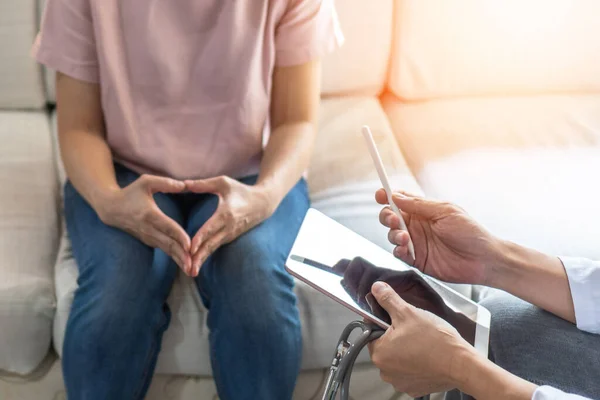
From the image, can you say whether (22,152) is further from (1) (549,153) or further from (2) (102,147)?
(1) (549,153)

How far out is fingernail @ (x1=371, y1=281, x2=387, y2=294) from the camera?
76cm

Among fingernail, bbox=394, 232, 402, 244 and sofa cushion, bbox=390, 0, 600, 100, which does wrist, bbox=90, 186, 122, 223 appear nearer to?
fingernail, bbox=394, 232, 402, 244

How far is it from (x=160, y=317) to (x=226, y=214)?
0.60 ft

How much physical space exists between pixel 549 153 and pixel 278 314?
80 cm

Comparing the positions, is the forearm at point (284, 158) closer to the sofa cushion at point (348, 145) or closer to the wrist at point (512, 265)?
the sofa cushion at point (348, 145)

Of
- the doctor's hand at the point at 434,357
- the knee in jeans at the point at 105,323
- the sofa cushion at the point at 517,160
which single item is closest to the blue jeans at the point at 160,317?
the knee in jeans at the point at 105,323

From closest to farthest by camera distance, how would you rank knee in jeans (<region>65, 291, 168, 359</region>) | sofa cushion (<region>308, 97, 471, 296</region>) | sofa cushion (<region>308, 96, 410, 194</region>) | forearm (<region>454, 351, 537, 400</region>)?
forearm (<region>454, 351, 537, 400</region>) < knee in jeans (<region>65, 291, 168, 359</region>) < sofa cushion (<region>308, 97, 471, 296</region>) < sofa cushion (<region>308, 96, 410, 194</region>)

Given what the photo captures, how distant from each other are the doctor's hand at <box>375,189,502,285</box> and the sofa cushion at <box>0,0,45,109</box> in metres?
0.86

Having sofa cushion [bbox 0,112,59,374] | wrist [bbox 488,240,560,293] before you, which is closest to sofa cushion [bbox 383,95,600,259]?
wrist [bbox 488,240,560,293]

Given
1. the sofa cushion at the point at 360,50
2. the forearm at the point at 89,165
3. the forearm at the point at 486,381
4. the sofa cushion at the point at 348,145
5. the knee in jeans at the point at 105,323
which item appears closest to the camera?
the forearm at the point at 486,381

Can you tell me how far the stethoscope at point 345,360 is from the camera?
71cm

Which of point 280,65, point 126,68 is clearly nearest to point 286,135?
point 280,65

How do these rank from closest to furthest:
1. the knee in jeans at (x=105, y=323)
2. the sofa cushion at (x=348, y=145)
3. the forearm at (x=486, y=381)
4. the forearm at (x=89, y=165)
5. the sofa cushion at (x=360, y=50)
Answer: the forearm at (x=486, y=381) → the knee in jeans at (x=105, y=323) → the forearm at (x=89, y=165) → the sofa cushion at (x=348, y=145) → the sofa cushion at (x=360, y=50)

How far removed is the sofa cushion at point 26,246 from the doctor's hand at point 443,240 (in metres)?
0.54
